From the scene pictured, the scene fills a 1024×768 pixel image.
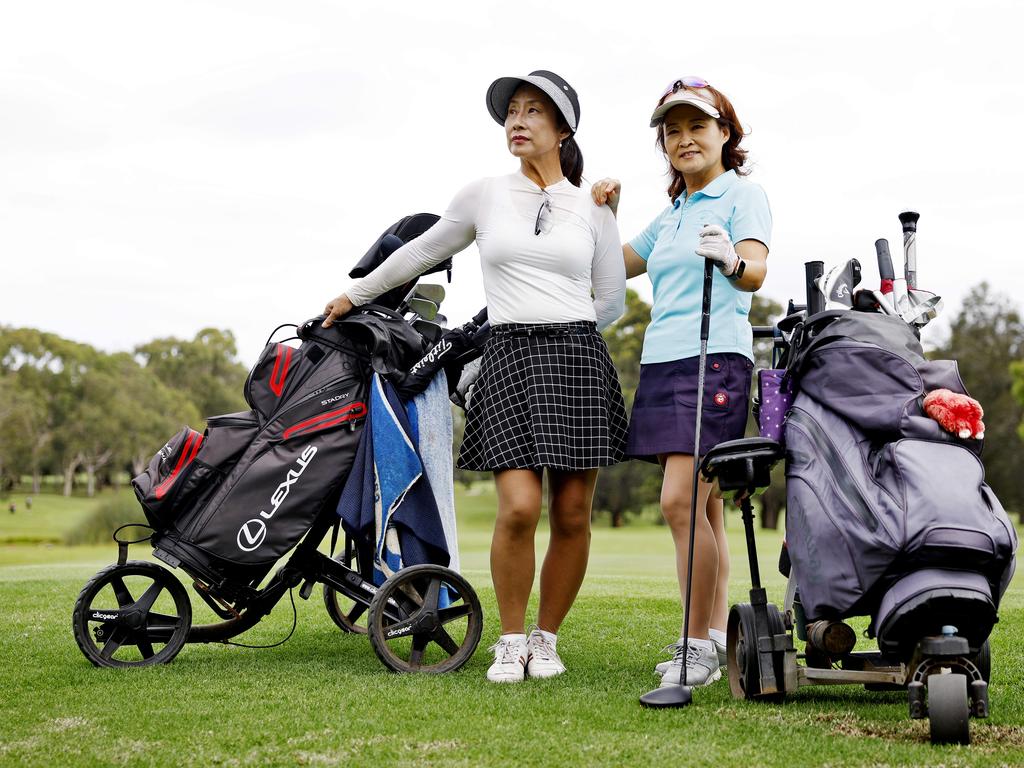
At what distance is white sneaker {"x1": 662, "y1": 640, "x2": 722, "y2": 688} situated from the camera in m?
3.48

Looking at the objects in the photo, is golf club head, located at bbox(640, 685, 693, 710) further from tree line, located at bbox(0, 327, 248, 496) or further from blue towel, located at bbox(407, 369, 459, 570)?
tree line, located at bbox(0, 327, 248, 496)

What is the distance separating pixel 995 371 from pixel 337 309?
46351 millimetres

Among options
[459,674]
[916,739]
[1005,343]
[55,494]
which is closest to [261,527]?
[459,674]

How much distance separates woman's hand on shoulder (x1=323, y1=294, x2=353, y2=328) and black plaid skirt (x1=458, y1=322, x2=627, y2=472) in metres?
0.59

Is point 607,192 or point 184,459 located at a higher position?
point 607,192

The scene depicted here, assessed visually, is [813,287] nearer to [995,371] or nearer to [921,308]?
[921,308]

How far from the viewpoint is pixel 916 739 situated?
2764 millimetres

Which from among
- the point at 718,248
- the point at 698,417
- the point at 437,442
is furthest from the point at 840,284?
the point at 437,442

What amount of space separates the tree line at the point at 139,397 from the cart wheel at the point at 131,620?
31.4 meters

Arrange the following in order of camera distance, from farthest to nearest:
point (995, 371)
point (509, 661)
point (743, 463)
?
1. point (995, 371)
2. point (509, 661)
3. point (743, 463)

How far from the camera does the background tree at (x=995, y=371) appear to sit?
44156mm

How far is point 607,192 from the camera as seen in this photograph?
3.96 m

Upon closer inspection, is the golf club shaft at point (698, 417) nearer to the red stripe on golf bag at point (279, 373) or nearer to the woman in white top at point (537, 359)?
the woman in white top at point (537, 359)

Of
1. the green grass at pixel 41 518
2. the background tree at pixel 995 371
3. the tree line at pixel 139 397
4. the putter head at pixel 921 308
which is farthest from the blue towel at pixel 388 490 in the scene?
the background tree at pixel 995 371
